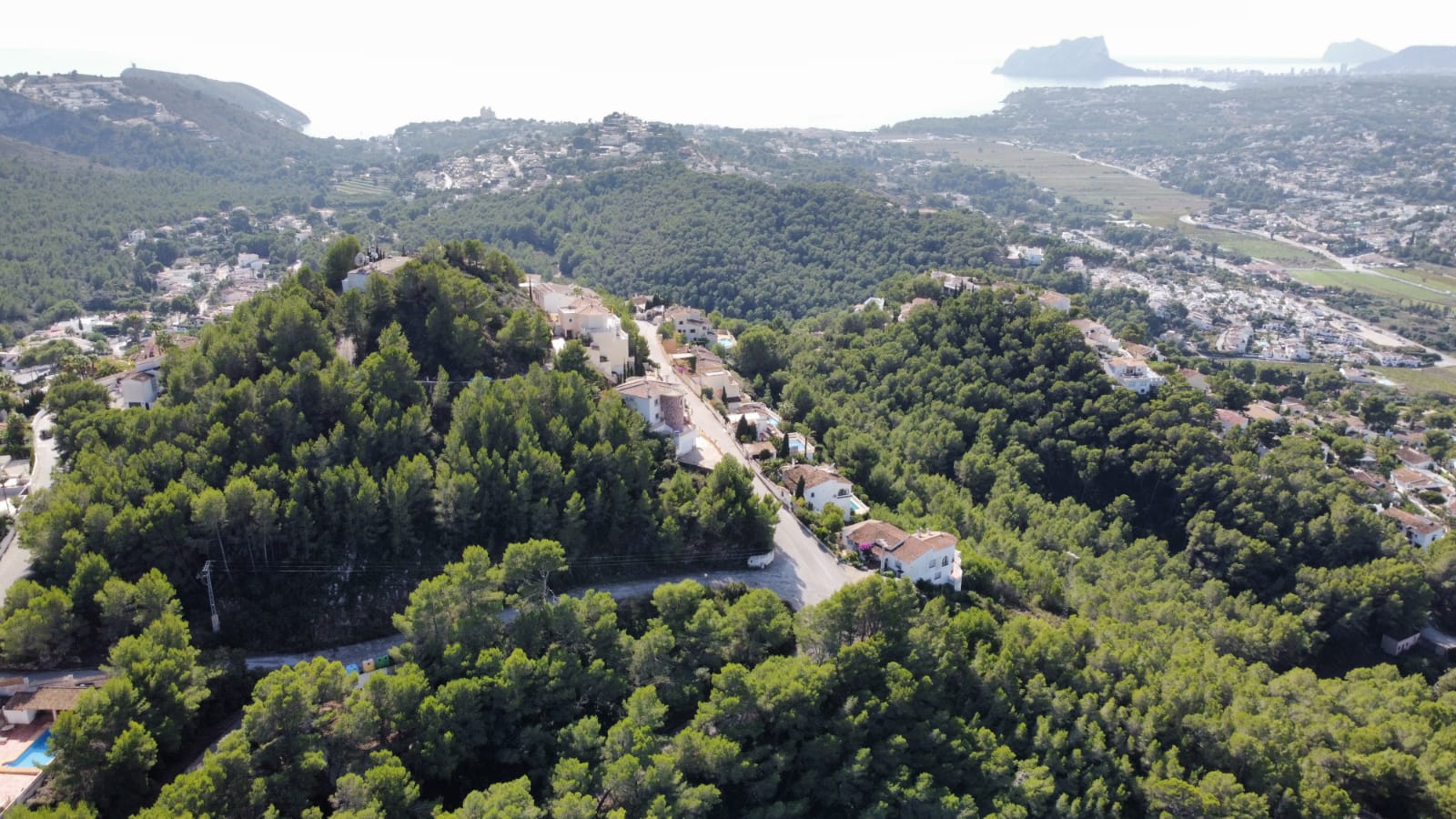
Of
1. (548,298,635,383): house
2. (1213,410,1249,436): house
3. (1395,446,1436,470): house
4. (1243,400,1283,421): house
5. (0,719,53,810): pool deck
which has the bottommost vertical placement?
(1395,446,1436,470): house

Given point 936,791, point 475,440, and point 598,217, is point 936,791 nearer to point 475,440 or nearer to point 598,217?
point 475,440

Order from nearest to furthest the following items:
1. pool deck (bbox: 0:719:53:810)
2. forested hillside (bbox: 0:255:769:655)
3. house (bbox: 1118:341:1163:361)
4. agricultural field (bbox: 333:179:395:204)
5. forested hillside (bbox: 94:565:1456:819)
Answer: pool deck (bbox: 0:719:53:810), forested hillside (bbox: 94:565:1456:819), forested hillside (bbox: 0:255:769:655), house (bbox: 1118:341:1163:361), agricultural field (bbox: 333:179:395:204)

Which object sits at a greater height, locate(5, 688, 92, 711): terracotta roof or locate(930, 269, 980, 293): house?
locate(930, 269, 980, 293): house

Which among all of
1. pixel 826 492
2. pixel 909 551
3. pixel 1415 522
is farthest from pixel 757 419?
pixel 1415 522

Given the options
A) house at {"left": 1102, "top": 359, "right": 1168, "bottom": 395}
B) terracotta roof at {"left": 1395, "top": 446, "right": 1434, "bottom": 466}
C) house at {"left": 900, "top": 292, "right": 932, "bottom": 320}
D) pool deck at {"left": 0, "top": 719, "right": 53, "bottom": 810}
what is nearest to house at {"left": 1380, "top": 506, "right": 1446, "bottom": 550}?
terracotta roof at {"left": 1395, "top": 446, "right": 1434, "bottom": 466}

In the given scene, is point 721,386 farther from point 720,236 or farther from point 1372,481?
point 720,236

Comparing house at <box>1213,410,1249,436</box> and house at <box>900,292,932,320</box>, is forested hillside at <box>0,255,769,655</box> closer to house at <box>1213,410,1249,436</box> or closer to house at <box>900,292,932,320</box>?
house at <box>900,292,932,320</box>
